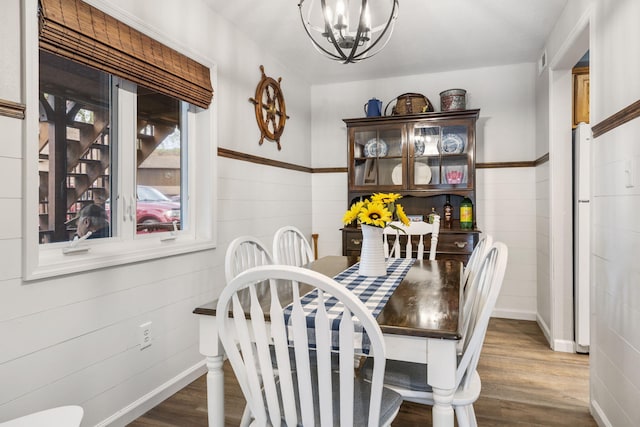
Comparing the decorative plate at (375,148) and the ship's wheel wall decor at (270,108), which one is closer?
the ship's wheel wall decor at (270,108)

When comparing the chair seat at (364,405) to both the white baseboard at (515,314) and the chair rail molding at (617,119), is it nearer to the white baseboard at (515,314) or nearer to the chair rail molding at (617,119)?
the chair rail molding at (617,119)

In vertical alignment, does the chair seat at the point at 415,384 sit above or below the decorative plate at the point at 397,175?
→ below

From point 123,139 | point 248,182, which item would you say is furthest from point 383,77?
point 123,139

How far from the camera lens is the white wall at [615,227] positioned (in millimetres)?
1561

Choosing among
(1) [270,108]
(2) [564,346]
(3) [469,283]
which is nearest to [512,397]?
(3) [469,283]

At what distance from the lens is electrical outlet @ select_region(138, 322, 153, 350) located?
6.86 ft

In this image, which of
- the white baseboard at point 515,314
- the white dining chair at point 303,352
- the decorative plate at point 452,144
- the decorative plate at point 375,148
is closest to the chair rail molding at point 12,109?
the white dining chair at point 303,352

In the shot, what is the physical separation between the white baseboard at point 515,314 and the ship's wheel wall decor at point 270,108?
2534 mm

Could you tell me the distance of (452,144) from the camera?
3529mm

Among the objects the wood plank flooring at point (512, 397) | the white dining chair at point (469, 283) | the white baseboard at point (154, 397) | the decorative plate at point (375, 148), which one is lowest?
the wood plank flooring at point (512, 397)

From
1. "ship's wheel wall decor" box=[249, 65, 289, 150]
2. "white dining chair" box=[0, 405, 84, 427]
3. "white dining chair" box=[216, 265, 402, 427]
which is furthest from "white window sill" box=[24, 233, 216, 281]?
"ship's wheel wall decor" box=[249, 65, 289, 150]

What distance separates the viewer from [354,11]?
264cm

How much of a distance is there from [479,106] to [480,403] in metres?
2.67

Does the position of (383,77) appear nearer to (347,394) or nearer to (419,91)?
(419,91)
